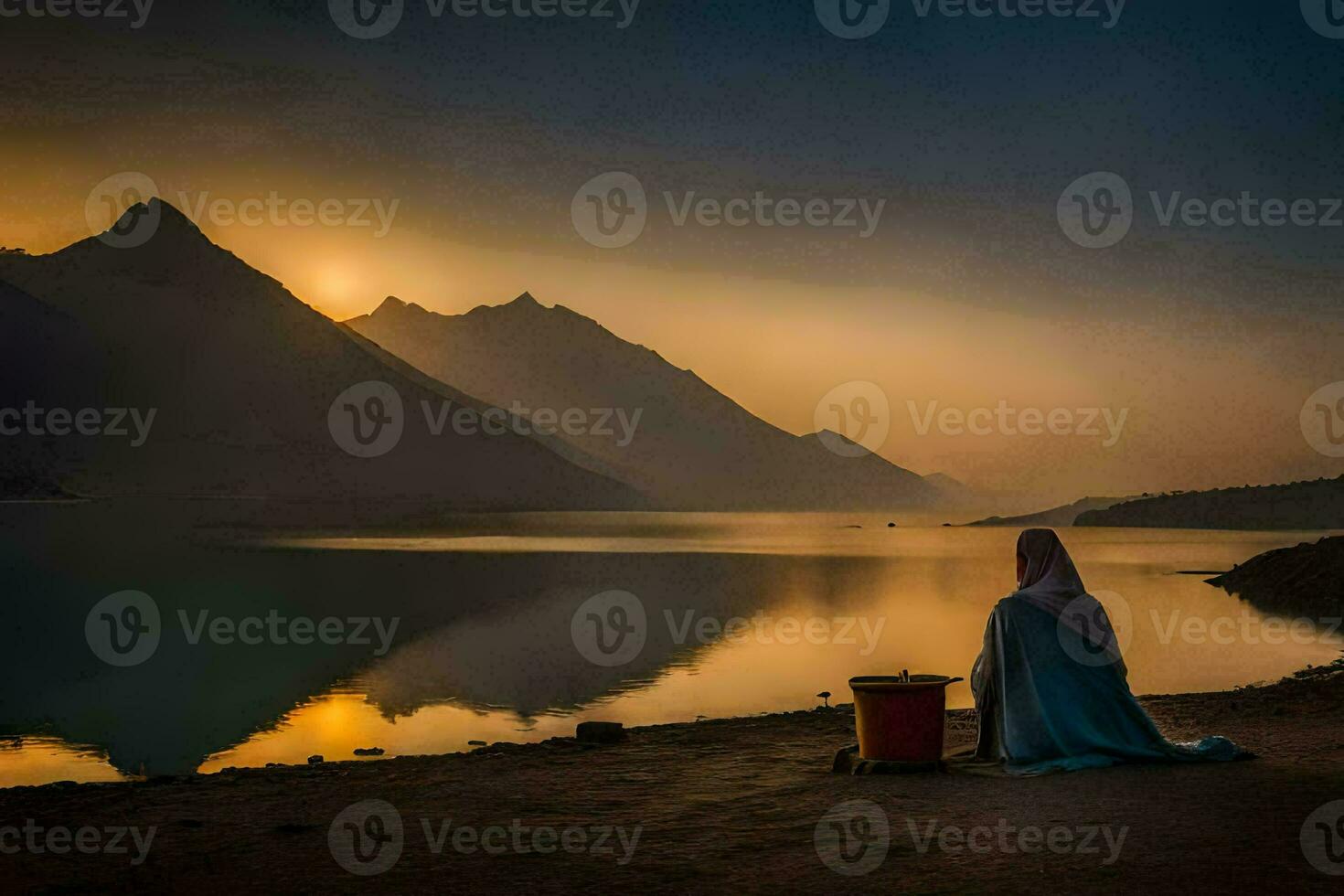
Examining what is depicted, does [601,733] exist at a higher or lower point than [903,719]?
lower

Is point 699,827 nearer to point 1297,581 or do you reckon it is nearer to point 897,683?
point 897,683

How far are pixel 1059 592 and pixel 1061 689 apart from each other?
33.4 inches

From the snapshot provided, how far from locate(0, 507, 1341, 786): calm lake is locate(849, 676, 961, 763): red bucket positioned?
28.8 feet

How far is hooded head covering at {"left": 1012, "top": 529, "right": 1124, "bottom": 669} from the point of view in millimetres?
10836

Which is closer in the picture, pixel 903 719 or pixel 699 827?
pixel 699 827

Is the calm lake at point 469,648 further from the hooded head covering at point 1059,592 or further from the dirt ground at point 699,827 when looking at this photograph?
the hooded head covering at point 1059,592

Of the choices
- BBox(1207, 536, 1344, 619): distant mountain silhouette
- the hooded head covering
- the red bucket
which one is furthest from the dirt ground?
BBox(1207, 536, 1344, 619): distant mountain silhouette

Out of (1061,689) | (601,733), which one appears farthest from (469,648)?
(1061,689)

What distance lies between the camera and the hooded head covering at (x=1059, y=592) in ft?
35.6

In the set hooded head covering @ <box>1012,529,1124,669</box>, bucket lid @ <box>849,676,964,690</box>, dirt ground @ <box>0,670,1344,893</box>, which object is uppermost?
hooded head covering @ <box>1012,529,1124,669</box>

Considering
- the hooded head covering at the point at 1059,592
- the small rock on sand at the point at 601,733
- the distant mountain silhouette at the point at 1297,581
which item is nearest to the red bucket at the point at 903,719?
the hooded head covering at the point at 1059,592

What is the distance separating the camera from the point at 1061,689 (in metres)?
10.9

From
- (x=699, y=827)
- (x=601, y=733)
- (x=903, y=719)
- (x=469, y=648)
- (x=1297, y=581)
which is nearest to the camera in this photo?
(x=699, y=827)

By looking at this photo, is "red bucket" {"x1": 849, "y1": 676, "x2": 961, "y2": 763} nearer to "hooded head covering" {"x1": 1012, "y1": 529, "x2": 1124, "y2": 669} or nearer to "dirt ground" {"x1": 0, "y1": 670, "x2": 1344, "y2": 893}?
"dirt ground" {"x1": 0, "y1": 670, "x2": 1344, "y2": 893}
